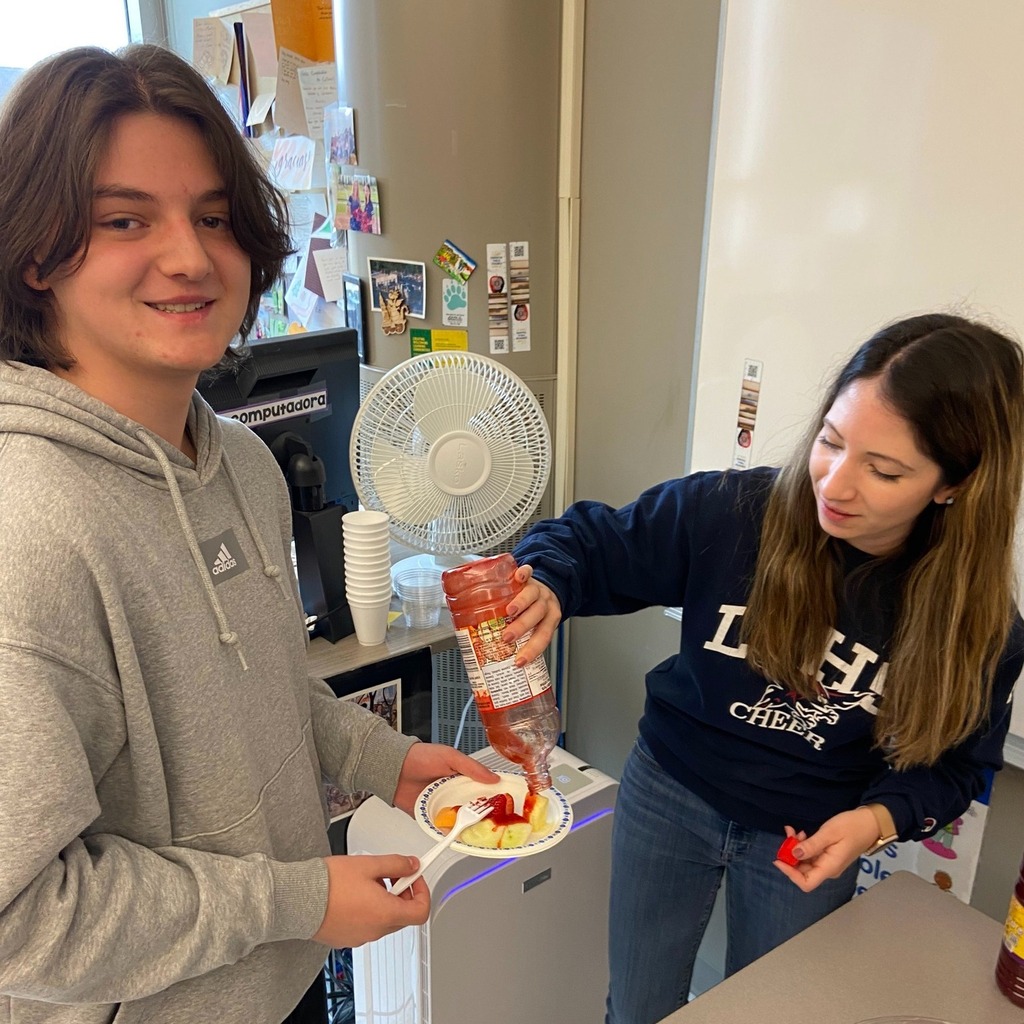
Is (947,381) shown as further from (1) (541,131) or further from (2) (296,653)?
(1) (541,131)

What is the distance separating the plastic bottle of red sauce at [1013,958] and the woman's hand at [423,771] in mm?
586

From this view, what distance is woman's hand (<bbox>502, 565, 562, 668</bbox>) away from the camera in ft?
3.21

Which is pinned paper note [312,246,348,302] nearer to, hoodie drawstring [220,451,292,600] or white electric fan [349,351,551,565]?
white electric fan [349,351,551,565]

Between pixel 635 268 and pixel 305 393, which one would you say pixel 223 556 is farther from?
pixel 635 268

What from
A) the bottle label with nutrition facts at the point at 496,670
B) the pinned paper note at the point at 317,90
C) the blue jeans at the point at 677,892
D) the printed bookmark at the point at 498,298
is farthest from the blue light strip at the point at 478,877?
the pinned paper note at the point at 317,90

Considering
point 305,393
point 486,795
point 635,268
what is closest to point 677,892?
point 486,795

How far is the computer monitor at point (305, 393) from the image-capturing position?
4.96ft

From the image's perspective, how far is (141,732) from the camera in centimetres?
70

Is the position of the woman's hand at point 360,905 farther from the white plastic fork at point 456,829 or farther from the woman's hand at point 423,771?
the woman's hand at point 423,771

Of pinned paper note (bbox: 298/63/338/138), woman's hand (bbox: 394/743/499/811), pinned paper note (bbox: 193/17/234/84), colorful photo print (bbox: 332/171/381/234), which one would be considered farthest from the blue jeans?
pinned paper note (bbox: 193/17/234/84)

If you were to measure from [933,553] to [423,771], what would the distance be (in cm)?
72

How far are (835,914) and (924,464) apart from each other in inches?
22.2

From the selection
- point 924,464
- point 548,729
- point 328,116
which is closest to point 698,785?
point 548,729

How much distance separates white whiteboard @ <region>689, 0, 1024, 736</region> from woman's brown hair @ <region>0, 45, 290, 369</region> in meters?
1.11
